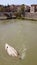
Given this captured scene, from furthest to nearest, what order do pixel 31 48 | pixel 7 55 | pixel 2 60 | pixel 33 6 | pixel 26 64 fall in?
pixel 33 6 < pixel 31 48 < pixel 7 55 < pixel 2 60 < pixel 26 64

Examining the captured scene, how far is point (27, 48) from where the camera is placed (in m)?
9.71

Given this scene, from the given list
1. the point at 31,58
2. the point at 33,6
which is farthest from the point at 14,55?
the point at 33,6

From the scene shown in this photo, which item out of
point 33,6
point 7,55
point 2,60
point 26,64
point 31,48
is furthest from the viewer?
point 33,6

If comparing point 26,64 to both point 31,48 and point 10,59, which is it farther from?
point 31,48

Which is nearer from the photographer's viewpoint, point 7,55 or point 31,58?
point 31,58

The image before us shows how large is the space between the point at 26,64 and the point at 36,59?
74 cm

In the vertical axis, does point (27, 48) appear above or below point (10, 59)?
above

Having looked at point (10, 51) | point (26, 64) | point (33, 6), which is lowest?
point (26, 64)

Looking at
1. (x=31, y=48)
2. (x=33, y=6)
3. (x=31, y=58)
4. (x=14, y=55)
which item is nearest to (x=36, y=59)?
(x=31, y=58)

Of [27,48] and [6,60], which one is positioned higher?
[27,48]

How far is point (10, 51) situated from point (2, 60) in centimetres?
105

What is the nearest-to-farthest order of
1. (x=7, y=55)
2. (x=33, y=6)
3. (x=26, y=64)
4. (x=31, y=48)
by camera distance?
(x=26, y=64), (x=7, y=55), (x=31, y=48), (x=33, y=6)

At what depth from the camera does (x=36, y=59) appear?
792 centimetres

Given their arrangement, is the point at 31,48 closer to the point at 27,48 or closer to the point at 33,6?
the point at 27,48
